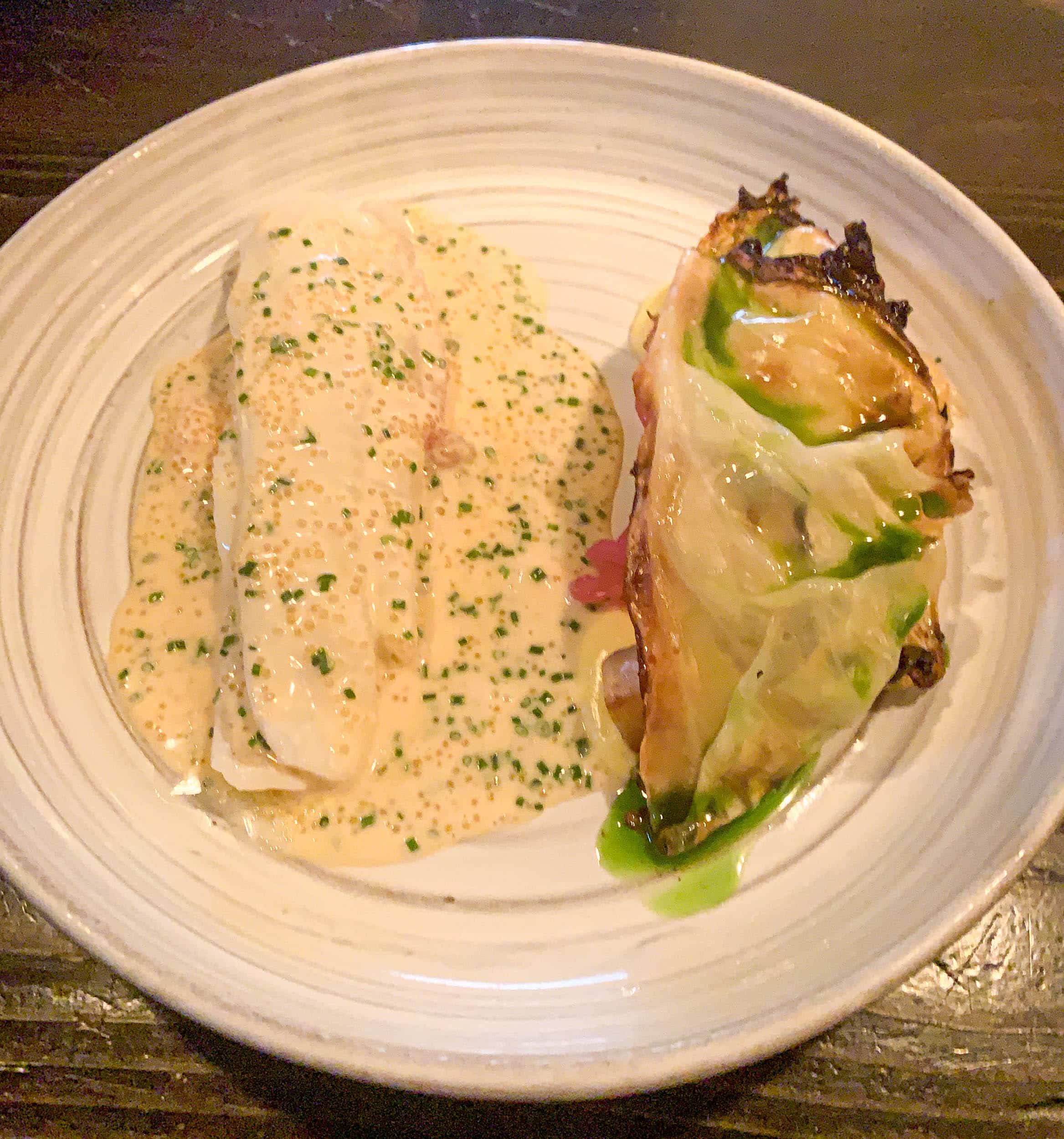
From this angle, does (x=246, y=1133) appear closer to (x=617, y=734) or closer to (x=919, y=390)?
(x=617, y=734)

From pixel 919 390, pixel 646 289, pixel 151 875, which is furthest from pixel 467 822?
pixel 646 289

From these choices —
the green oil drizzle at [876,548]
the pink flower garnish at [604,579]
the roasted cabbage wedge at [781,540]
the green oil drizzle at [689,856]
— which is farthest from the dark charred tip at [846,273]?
the green oil drizzle at [689,856]

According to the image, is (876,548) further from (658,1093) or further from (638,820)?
(658,1093)

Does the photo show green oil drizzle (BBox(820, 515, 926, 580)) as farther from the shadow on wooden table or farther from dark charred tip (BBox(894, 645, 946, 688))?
the shadow on wooden table

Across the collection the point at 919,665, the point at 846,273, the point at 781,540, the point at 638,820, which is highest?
the point at 846,273

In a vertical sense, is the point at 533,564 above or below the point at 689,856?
above

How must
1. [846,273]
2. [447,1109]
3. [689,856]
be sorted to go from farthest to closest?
[846,273], [689,856], [447,1109]

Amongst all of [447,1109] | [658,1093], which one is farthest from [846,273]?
[447,1109]
